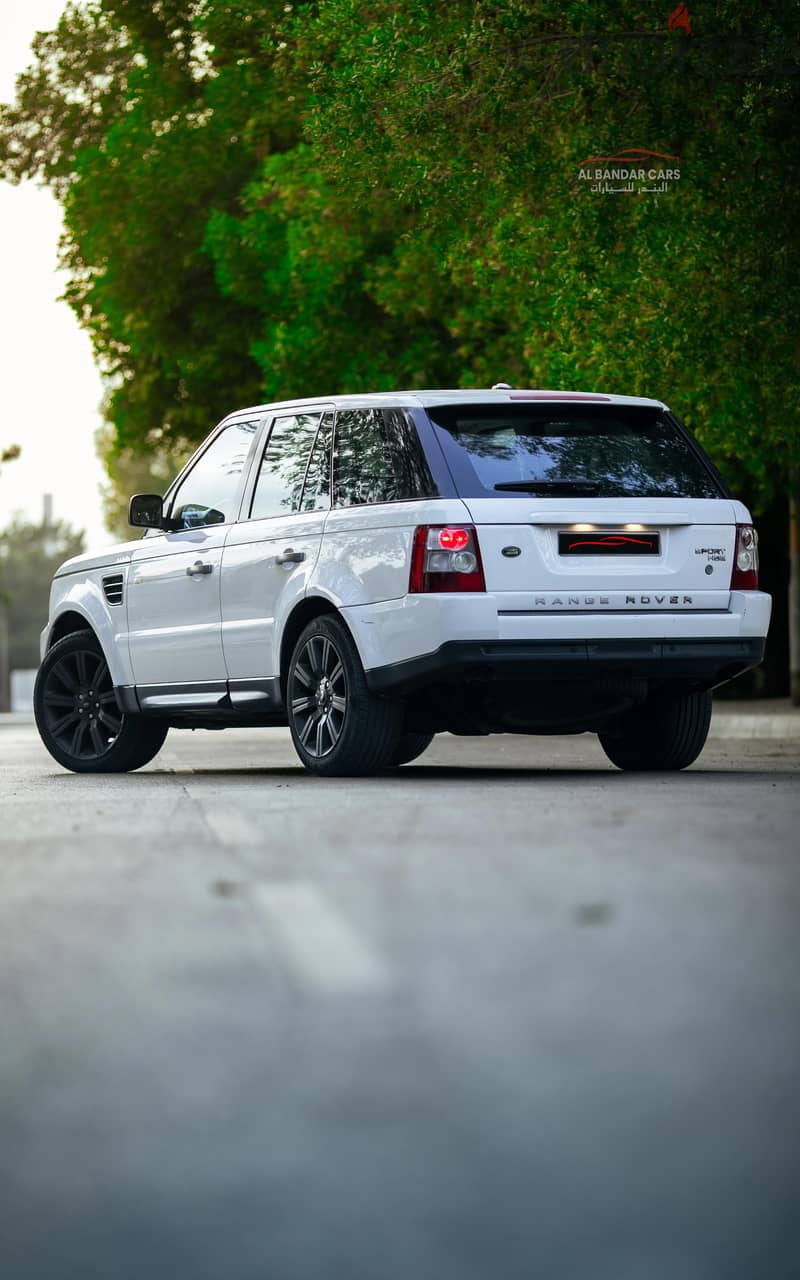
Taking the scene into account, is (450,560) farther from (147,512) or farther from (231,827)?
(147,512)

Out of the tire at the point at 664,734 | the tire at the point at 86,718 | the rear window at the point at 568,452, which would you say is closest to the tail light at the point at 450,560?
the rear window at the point at 568,452

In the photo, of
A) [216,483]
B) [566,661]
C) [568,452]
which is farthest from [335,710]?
[216,483]

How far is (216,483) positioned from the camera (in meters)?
12.6

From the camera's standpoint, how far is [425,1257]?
12.5ft

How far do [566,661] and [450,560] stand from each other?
0.73 meters

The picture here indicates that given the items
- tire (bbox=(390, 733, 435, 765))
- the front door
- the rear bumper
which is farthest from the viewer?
tire (bbox=(390, 733, 435, 765))

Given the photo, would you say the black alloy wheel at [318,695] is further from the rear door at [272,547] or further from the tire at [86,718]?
the tire at [86,718]

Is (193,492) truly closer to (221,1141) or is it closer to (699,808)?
(699,808)

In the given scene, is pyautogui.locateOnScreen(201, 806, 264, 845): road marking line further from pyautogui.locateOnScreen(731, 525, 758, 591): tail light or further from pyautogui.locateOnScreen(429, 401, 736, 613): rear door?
pyautogui.locateOnScreen(731, 525, 758, 591): tail light

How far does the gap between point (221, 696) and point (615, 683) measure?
2358 millimetres

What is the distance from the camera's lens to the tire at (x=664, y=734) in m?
12.0

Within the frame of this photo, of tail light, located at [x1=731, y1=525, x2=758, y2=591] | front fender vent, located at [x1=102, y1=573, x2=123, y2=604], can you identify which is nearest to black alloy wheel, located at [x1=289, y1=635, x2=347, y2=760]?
tail light, located at [x1=731, y1=525, x2=758, y2=591]

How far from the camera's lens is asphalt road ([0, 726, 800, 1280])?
3918 mm

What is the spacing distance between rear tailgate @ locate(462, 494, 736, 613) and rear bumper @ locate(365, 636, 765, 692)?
0.56ft
